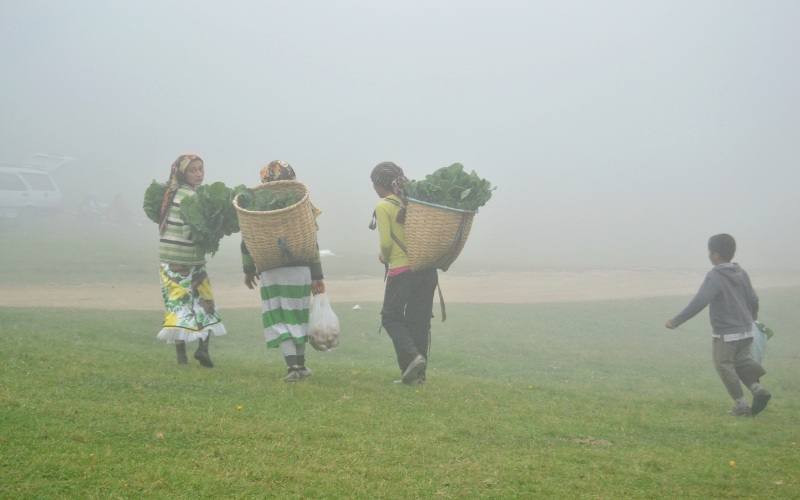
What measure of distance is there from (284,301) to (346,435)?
7.36 ft

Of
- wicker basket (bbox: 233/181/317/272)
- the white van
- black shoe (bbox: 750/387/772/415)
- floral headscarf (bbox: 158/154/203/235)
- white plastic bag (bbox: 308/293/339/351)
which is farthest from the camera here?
the white van

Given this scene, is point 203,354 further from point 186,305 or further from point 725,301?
point 725,301

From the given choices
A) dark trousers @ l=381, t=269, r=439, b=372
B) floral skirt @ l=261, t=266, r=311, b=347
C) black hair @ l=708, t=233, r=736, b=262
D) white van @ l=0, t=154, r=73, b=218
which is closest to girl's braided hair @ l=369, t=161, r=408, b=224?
dark trousers @ l=381, t=269, r=439, b=372

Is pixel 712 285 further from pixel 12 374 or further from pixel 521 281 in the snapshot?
pixel 521 281

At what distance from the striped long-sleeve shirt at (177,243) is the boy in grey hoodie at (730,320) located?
465 cm

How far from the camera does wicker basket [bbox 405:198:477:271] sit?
6.87m

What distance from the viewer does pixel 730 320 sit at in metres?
7.36

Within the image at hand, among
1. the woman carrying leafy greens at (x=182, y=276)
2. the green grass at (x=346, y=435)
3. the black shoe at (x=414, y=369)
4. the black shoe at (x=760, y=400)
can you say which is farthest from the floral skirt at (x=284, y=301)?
the black shoe at (x=760, y=400)

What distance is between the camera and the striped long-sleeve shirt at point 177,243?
7395 millimetres

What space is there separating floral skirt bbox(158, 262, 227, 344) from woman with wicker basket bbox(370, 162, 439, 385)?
167 cm

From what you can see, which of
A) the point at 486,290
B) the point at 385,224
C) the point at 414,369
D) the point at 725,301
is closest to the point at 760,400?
the point at 725,301

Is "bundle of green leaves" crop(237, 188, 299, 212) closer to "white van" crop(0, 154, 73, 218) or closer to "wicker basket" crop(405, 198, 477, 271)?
"wicker basket" crop(405, 198, 477, 271)

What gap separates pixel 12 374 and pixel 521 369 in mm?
7470

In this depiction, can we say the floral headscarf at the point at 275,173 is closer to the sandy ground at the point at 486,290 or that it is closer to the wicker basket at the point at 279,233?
the wicker basket at the point at 279,233
